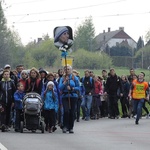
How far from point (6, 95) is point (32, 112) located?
1.17 meters

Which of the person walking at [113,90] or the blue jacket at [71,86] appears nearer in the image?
the blue jacket at [71,86]

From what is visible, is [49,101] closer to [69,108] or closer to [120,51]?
[69,108]

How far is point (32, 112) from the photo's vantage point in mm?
20094

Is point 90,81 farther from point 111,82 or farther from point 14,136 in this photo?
point 14,136

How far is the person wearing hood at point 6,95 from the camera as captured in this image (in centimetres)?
2081

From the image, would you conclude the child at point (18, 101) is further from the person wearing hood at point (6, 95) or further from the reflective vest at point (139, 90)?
the reflective vest at point (139, 90)

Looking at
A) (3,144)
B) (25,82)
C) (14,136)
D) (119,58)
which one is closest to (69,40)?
(25,82)

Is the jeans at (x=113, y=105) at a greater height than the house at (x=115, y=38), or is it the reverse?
the house at (x=115, y=38)

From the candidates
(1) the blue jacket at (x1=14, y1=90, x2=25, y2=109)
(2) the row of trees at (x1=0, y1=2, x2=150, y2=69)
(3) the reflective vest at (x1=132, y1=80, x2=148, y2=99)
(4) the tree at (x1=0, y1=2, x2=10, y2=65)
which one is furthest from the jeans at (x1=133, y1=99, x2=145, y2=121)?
(4) the tree at (x1=0, y1=2, x2=10, y2=65)

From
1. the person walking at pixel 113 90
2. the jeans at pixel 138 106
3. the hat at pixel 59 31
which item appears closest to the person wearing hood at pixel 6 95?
the hat at pixel 59 31

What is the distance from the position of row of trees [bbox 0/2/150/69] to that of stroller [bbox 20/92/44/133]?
52.8 metres

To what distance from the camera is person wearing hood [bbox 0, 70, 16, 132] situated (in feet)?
68.3

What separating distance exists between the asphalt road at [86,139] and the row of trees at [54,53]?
51.2 meters

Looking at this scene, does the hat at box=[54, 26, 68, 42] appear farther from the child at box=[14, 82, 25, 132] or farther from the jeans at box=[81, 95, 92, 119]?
the jeans at box=[81, 95, 92, 119]
